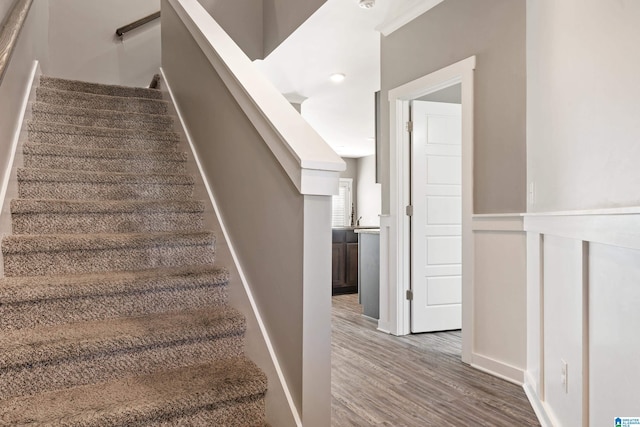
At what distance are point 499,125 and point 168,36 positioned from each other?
2.63 meters

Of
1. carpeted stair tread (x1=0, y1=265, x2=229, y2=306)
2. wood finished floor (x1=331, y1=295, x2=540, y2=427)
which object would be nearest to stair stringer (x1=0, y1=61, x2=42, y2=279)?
carpeted stair tread (x1=0, y1=265, x2=229, y2=306)

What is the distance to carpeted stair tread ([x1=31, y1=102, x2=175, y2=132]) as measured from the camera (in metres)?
2.74

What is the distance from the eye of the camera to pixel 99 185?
2.36m

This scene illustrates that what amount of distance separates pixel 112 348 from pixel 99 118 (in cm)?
203

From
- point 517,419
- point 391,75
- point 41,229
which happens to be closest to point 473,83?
point 391,75

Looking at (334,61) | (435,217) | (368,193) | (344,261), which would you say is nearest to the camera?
(435,217)

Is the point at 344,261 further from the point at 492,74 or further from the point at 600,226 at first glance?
the point at 600,226

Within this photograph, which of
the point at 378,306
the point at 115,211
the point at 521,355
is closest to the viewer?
the point at 115,211

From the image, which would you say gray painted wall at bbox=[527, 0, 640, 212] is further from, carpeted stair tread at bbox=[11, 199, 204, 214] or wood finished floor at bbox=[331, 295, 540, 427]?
carpeted stair tread at bbox=[11, 199, 204, 214]

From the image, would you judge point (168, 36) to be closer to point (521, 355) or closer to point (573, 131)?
point (573, 131)

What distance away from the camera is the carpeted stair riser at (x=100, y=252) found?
1.79 m

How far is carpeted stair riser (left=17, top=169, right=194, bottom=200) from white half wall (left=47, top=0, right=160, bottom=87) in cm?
280

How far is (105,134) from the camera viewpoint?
279cm

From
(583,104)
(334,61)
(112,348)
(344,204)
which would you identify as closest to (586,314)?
(583,104)
